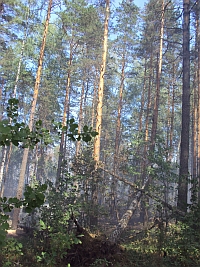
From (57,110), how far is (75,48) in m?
9.12

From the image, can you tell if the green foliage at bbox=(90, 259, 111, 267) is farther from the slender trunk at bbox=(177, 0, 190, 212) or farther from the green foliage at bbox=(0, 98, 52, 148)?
the green foliage at bbox=(0, 98, 52, 148)

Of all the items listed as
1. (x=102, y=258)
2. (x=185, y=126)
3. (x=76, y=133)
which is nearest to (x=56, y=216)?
(x=102, y=258)

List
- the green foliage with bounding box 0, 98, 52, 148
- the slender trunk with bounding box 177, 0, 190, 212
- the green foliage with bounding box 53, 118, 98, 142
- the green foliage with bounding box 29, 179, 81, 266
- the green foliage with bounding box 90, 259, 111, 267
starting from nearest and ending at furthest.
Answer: the green foliage with bounding box 0, 98, 52, 148 < the green foliage with bounding box 53, 118, 98, 142 < the green foliage with bounding box 90, 259, 111, 267 < the green foliage with bounding box 29, 179, 81, 266 < the slender trunk with bounding box 177, 0, 190, 212

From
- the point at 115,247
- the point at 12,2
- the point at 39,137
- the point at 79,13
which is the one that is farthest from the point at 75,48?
the point at 39,137

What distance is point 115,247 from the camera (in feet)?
21.9

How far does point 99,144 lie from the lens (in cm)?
1217

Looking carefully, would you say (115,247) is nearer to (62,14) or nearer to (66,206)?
(66,206)

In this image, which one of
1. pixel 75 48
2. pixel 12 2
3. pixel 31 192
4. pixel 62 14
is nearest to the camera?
pixel 31 192

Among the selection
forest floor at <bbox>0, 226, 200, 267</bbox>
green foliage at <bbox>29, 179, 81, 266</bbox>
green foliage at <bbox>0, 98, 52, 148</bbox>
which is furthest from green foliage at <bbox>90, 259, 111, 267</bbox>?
green foliage at <bbox>0, 98, 52, 148</bbox>

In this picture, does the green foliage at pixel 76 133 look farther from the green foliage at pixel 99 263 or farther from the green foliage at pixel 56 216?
the green foliage at pixel 56 216

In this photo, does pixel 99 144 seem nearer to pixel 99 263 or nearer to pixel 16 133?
pixel 99 263

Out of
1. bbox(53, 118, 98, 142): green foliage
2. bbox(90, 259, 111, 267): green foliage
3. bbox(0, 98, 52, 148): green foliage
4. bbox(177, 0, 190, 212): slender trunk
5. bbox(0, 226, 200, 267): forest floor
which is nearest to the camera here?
bbox(0, 98, 52, 148): green foliage

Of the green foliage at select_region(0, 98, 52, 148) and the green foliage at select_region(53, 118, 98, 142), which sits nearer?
the green foliage at select_region(0, 98, 52, 148)

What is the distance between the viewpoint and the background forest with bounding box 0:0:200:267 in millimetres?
6125
